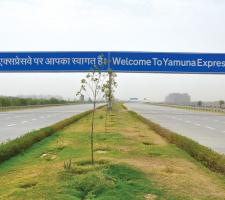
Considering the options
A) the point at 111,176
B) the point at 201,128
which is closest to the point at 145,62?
the point at 201,128

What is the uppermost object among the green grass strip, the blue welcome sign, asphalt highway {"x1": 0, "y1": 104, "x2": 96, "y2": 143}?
the blue welcome sign

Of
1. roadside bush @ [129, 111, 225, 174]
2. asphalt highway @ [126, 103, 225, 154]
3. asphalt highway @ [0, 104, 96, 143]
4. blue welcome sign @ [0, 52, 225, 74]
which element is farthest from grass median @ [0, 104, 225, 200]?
blue welcome sign @ [0, 52, 225, 74]

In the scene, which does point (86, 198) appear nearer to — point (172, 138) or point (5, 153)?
point (5, 153)

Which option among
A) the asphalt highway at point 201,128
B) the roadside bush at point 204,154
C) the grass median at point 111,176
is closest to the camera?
the grass median at point 111,176

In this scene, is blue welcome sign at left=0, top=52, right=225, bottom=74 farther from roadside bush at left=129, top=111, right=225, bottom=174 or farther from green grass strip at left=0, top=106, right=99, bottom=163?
roadside bush at left=129, top=111, right=225, bottom=174

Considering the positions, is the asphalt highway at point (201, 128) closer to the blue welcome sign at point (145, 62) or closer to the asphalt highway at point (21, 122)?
the asphalt highway at point (21, 122)

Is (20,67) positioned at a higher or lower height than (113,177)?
higher

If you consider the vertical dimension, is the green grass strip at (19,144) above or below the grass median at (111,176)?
above

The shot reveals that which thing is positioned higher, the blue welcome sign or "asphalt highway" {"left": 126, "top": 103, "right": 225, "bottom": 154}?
the blue welcome sign

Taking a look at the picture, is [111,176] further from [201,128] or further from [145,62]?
[145,62]

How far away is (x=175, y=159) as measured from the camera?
1130cm

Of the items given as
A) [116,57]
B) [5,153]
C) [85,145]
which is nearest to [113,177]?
[5,153]

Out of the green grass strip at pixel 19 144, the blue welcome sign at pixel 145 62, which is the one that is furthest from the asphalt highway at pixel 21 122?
the blue welcome sign at pixel 145 62

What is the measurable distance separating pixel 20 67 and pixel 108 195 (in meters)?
46.7
